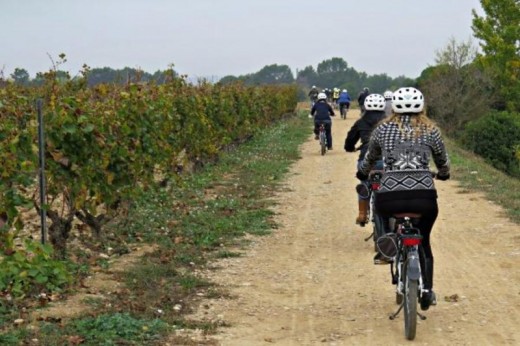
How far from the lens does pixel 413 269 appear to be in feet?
21.9

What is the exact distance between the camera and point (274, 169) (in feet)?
68.7

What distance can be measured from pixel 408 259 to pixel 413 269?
10cm

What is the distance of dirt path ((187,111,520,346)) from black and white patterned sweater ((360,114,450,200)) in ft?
3.74

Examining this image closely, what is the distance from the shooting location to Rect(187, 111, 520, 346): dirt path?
7.07 metres

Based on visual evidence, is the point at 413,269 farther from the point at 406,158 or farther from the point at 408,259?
the point at 406,158

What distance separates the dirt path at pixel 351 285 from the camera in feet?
23.2

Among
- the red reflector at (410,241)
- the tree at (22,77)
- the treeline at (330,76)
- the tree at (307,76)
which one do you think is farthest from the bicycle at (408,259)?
Result: the tree at (307,76)

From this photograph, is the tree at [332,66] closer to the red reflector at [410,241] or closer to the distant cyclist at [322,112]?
the distant cyclist at [322,112]

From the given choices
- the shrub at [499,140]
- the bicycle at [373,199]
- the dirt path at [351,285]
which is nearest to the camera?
the dirt path at [351,285]

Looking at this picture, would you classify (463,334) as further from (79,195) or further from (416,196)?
(79,195)

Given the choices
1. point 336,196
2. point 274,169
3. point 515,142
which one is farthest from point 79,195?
point 515,142

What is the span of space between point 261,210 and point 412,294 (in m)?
7.51

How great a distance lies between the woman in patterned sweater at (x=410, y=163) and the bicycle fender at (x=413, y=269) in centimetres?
28

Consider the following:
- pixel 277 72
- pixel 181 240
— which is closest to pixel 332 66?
pixel 277 72
